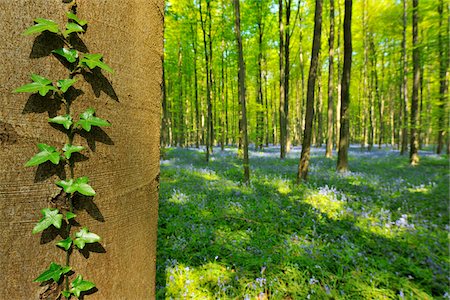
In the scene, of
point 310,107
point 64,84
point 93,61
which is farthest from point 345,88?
point 64,84

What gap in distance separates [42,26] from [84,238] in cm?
80

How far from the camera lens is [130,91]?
1074 millimetres

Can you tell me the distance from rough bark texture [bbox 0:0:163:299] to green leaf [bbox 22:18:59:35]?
1.3 inches

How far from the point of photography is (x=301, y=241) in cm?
431

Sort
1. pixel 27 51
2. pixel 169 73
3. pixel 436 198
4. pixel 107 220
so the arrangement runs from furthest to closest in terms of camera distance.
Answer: pixel 169 73 → pixel 436 198 → pixel 107 220 → pixel 27 51

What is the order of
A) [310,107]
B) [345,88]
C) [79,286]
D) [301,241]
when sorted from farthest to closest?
[345,88] → [310,107] → [301,241] → [79,286]

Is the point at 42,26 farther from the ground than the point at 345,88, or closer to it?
closer to it

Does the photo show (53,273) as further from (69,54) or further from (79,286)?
(69,54)

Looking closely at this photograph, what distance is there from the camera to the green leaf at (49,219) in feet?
2.85

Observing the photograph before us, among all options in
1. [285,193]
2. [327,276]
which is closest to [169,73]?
[285,193]

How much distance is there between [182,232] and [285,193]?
3814 mm

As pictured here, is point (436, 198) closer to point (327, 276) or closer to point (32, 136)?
point (327, 276)

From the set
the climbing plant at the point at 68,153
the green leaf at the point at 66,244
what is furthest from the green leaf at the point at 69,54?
the green leaf at the point at 66,244

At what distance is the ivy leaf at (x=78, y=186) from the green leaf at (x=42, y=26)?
1.78 ft
